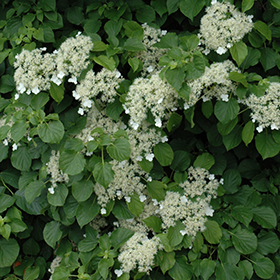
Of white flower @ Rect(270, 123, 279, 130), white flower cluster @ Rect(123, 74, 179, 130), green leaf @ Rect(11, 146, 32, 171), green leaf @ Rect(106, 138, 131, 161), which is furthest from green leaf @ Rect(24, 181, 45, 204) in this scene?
white flower @ Rect(270, 123, 279, 130)

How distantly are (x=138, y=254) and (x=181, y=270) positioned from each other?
32cm

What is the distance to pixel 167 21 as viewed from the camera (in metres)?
2.46

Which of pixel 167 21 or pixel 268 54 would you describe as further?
pixel 167 21

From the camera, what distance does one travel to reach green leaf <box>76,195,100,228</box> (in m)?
2.05

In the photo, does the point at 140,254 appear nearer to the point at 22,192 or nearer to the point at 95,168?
the point at 95,168

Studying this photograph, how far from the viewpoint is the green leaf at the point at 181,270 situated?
2.07 m

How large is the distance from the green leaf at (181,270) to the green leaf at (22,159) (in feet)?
3.94

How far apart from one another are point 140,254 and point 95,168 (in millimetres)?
622

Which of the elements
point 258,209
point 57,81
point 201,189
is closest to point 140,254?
point 201,189

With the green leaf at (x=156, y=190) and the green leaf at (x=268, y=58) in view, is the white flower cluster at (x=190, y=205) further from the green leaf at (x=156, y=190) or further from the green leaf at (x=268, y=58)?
the green leaf at (x=268, y=58)

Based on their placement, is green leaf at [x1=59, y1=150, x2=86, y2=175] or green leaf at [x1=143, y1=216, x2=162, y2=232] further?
green leaf at [x1=143, y1=216, x2=162, y2=232]

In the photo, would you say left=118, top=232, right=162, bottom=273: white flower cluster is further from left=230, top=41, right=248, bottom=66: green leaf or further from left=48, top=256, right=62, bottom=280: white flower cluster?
left=230, top=41, right=248, bottom=66: green leaf

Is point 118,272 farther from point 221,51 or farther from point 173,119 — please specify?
point 221,51

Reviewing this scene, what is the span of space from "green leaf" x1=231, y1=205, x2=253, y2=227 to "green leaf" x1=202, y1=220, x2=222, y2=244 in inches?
6.2
